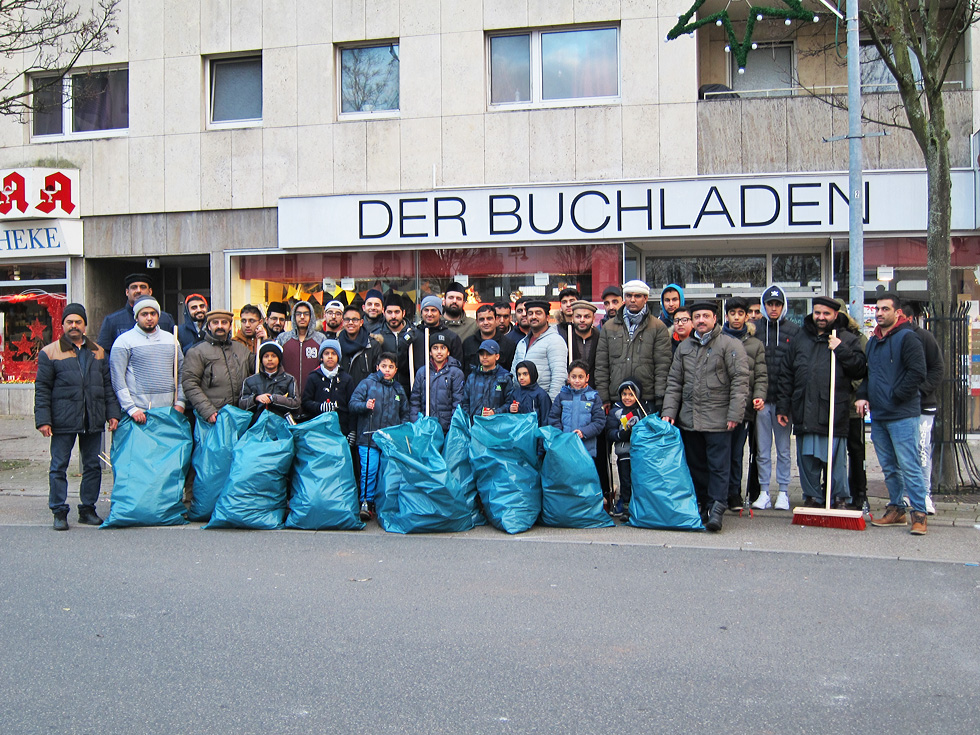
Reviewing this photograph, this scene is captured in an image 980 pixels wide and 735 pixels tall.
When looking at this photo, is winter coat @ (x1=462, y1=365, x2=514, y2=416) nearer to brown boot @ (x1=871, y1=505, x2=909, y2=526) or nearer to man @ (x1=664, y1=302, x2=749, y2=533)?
man @ (x1=664, y1=302, x2=749, y2=533)

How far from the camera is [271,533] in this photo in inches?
282

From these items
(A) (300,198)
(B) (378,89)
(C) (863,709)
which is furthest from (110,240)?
(C) (863,709)

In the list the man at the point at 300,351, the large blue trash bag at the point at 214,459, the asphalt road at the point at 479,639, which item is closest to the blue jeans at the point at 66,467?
the asphalt road at the point at 479,639

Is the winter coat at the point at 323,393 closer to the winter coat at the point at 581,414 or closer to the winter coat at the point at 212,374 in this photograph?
the winter coat at the point at 212,374

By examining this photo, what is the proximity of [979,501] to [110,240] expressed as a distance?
12.4m

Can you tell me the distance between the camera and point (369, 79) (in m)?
13.6

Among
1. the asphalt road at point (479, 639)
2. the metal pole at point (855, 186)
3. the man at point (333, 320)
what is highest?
the metal pole at point (855, 186)

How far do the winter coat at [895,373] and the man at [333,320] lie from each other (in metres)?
4.57

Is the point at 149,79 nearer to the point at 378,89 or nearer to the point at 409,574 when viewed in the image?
the point at 378,89

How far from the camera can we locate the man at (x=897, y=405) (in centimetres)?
703

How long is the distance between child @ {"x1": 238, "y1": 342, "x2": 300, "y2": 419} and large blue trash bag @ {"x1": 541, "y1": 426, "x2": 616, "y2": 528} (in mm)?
2173

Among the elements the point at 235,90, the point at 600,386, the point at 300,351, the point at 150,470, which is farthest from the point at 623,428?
the point at 235,90

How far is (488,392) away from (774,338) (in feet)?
8.44

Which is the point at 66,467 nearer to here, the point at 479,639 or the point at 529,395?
the point at 529,395
